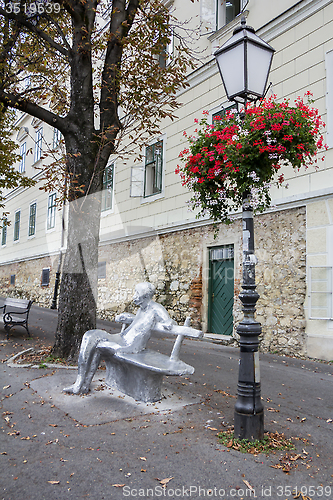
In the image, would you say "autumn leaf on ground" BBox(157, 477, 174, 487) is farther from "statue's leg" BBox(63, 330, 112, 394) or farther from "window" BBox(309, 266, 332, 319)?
"window" BBox(309, 266, 332, 319)

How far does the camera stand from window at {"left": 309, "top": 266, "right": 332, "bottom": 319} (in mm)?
7563

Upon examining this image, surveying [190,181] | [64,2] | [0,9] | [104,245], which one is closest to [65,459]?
[190,181]

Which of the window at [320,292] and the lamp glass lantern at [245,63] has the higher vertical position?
the lamp glass lantern at [245,63]

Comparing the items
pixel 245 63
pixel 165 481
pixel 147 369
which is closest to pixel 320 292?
pixel 147 369

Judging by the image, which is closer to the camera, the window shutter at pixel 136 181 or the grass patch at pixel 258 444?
the grass patch at pixel 258 444

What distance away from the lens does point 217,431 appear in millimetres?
3850

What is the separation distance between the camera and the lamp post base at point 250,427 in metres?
3.52

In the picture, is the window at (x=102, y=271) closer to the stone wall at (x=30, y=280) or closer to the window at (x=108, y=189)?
the window at (x=108, y=189)

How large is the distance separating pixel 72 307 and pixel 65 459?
3384 millimetres

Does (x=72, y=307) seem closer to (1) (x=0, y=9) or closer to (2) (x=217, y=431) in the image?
(2) (x=217, y=431)

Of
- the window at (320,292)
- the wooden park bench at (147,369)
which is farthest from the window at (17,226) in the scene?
the wooden park bench at (147,369)

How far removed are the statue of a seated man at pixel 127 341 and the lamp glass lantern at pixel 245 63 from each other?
2345 millimetres

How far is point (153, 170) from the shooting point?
513 inches

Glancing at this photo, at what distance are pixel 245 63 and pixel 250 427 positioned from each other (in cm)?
332
